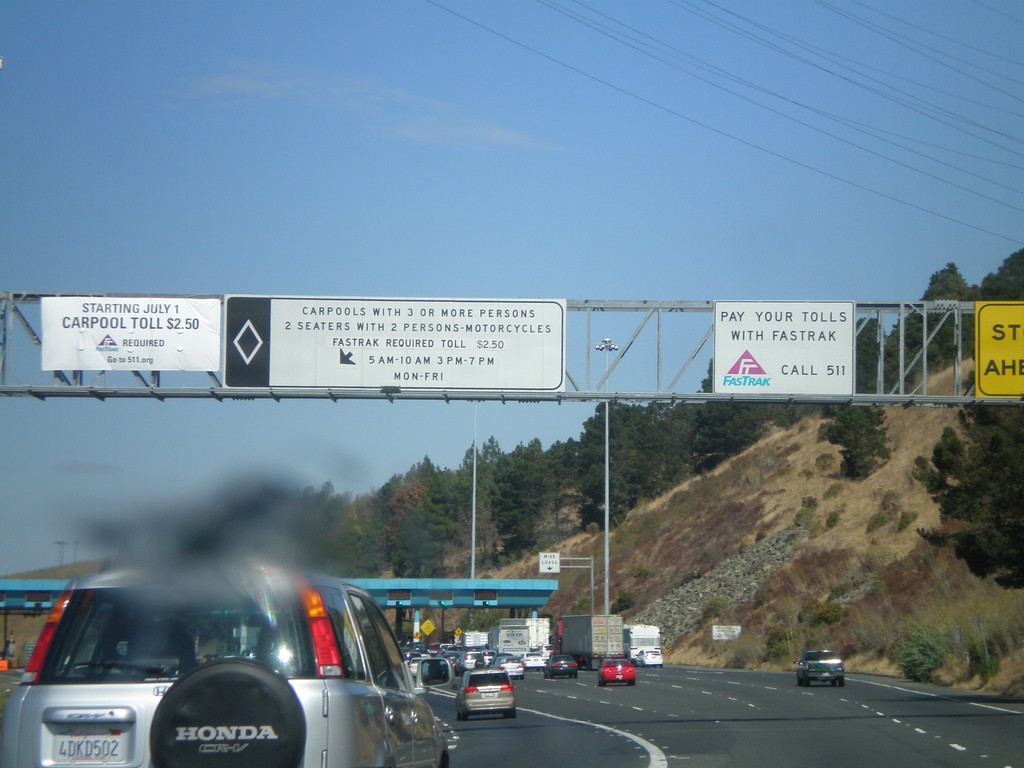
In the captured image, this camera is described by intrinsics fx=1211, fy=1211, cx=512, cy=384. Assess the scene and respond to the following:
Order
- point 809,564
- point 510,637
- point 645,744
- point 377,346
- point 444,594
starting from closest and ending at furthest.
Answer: point 444,594
point 645,744
point 377,346
point 510,637
point 809,564

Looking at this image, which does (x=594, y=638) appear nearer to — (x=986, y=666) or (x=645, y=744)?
(x=986, y=666)

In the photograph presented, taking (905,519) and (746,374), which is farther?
(905,519)

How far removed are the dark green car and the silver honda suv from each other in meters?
41.7

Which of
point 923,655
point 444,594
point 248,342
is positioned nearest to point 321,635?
point 444,594

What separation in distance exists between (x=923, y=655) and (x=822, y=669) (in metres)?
6.78

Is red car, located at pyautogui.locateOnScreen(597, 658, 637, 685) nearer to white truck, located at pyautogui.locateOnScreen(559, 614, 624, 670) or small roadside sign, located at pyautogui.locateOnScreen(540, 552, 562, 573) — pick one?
white truck, located at pyautogui.locateOnScreen(559, 614, 624, 670)

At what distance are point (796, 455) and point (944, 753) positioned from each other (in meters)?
91.0

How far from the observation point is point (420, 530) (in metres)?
10.4

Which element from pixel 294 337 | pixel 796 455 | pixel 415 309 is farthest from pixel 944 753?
pixel 796 455

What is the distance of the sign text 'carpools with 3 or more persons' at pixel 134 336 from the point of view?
76.9ft

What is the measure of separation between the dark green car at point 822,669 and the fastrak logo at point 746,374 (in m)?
25.0

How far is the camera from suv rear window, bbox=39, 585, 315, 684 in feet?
20.8

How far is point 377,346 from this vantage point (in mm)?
23578

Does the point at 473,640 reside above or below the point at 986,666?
below
